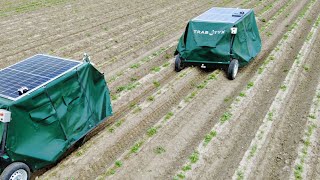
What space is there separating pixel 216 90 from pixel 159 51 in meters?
5.02

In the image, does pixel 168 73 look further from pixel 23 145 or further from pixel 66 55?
pixel 23 145

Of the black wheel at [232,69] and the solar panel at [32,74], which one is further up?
the solar panel at [32,74]

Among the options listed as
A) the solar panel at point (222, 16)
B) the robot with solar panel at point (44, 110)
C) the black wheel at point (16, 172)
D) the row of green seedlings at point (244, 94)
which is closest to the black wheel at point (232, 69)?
the row of green seedlings at point (244, 94)

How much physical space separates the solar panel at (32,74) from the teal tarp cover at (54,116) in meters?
0.20

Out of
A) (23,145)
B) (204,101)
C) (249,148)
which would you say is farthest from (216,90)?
(23,145)

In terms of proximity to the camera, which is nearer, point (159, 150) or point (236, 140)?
point (159, 150)

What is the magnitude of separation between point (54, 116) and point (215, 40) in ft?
24.8

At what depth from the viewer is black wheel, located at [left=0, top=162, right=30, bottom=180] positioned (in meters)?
7.95

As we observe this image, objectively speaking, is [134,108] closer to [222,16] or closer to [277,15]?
[222,16]

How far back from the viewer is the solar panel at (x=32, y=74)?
8664 mm

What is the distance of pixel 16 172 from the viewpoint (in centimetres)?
819

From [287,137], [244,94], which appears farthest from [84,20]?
[287,137]

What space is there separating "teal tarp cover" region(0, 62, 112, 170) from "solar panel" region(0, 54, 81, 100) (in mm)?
201

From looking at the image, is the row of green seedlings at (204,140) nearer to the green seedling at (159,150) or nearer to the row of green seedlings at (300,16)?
the green seedling at (159,150)
